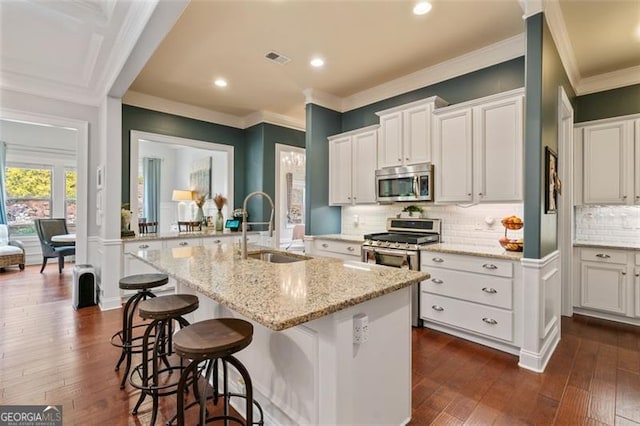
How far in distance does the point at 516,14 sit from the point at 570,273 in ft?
9.58

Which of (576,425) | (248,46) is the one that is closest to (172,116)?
(248,46)

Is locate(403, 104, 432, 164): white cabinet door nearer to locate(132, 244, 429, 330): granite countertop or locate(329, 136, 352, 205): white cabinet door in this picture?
locate(329, 136, 352, 205): white cabinet door

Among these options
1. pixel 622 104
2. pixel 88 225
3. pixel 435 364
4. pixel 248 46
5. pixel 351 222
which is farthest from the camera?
pixel 351 222

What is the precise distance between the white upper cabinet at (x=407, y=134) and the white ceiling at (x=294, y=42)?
1.58ft

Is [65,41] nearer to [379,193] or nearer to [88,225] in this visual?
[88,225]

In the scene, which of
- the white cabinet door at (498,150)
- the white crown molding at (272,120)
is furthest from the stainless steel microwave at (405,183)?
the white crown molding at (272,120)

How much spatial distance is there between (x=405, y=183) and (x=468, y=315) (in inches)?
Answer: 62.4

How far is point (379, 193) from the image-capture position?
4.00 metres

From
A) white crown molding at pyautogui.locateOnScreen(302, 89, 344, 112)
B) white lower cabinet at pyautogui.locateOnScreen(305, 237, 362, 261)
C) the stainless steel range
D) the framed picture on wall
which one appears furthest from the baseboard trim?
white crown molding at pyautogui.locateOnScreen(302, 89, 344, 112)

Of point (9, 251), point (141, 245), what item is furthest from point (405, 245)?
point (9, 251)

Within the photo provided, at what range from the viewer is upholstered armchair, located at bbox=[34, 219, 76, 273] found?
19.9 ft

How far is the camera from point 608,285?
11.4 ft

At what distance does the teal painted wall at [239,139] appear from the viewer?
15.0ft

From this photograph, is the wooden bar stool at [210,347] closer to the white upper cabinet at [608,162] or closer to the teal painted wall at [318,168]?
the teal painted wall at [318,168]
